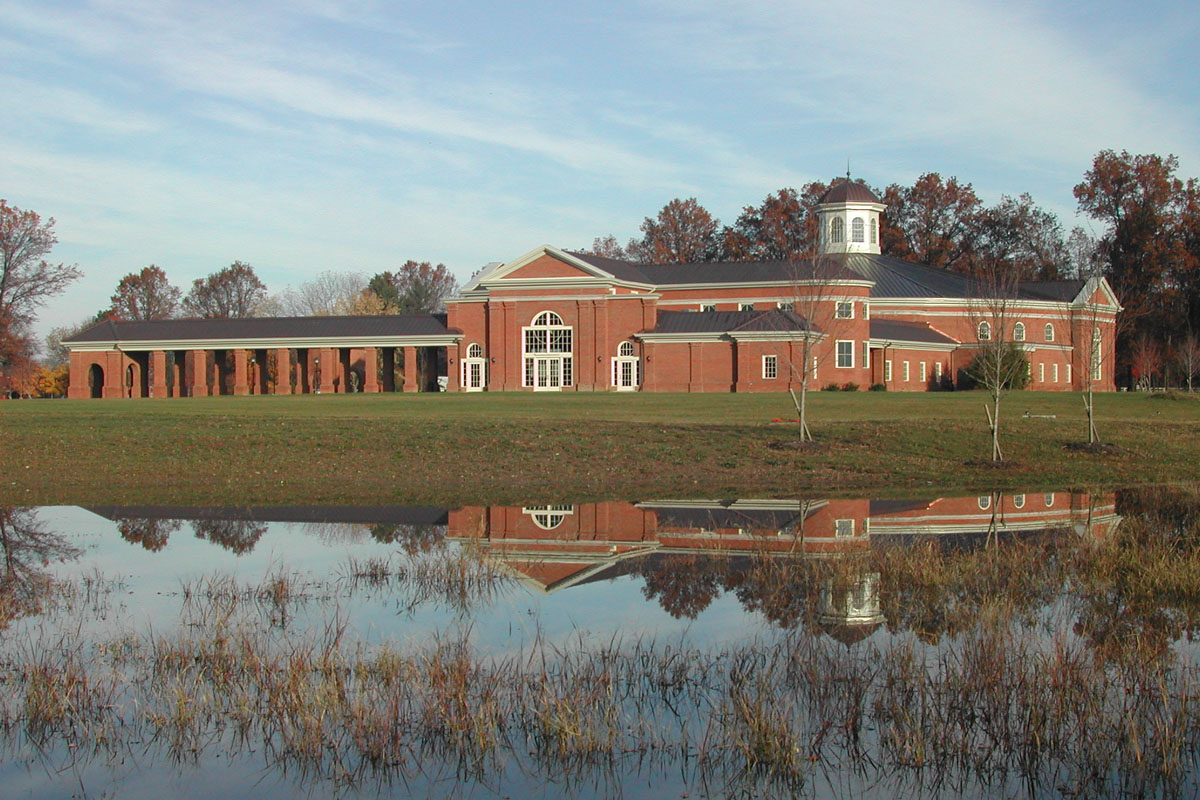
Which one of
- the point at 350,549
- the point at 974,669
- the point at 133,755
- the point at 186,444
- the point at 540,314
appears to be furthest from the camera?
the point at 540,314

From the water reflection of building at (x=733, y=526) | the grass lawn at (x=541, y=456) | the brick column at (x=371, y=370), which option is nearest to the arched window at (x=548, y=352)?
the brick column at (x=371, y=370)

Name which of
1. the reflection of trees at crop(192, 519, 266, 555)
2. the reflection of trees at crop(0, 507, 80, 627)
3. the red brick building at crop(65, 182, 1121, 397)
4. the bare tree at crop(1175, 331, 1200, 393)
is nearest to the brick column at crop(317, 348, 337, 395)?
the red brick building at crop(65, 182, 1121, 397)

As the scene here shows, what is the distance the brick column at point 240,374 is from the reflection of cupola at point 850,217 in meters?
38.0

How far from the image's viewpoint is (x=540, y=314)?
67375mm

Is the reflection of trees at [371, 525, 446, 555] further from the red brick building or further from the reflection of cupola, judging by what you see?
the reflection of cupola

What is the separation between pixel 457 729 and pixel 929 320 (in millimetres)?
70293

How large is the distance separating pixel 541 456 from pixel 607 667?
701 inches

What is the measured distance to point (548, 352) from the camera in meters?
67.2

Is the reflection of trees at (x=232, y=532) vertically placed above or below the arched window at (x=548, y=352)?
below

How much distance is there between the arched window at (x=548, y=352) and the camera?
66.9 metres

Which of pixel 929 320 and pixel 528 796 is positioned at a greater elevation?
pixel 929 320

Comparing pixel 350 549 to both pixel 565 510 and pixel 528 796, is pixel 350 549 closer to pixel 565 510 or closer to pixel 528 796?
pixel 565 510

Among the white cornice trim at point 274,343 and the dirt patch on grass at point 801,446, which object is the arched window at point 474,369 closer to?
the white cornice trim at point 274,343

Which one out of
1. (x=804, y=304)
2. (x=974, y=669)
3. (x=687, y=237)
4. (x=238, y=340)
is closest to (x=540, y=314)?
(x=238, y=340)
